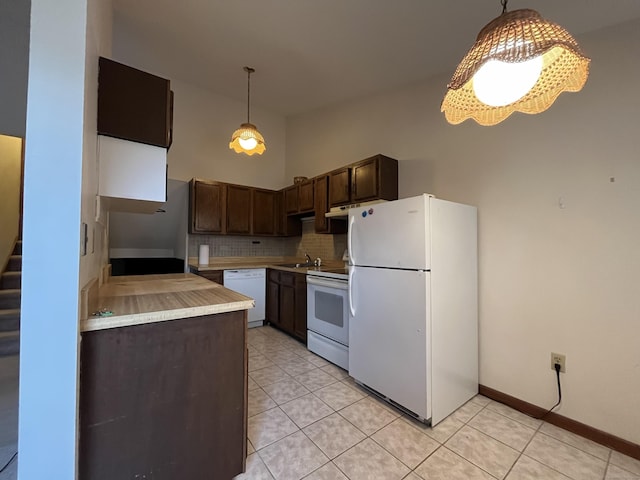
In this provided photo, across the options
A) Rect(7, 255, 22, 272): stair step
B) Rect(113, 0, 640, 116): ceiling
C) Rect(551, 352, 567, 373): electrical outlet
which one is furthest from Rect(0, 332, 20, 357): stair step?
Rect(551, 352, 567, 373): electrical outlet

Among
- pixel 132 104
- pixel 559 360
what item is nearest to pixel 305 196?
pixel 132 104

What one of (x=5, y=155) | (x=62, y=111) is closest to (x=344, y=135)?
(x=62, y=111)

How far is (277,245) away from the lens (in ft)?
15.5

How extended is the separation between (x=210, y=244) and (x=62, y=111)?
11.2 ft

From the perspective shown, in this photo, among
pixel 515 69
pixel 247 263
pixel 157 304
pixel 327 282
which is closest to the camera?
pixel 515 69

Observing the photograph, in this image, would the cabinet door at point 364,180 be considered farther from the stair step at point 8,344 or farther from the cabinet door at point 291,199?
the stair step at point 8,344

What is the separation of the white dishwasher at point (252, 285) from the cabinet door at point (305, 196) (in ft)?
3.57

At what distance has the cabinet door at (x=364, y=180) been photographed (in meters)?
2.81

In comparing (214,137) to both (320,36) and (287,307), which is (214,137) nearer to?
(320,36)

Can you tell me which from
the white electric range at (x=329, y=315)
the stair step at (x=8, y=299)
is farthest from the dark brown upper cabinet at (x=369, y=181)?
the stair step at (x=8, y=299)

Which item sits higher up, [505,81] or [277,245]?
[505,81]

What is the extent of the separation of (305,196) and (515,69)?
3.01 metres

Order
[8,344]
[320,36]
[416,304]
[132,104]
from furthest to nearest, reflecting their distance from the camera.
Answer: [8,344] < [320,36] < [416,304] < [132,104]

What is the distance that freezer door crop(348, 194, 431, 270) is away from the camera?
178 centimetres
